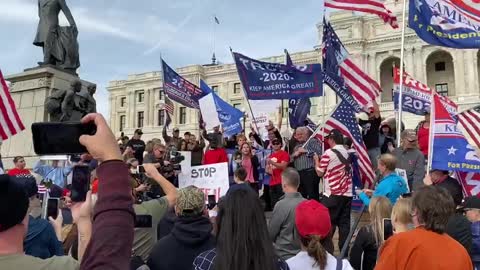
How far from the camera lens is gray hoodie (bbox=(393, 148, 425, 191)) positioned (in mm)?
6820

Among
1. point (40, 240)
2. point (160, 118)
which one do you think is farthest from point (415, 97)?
point (160, 118)

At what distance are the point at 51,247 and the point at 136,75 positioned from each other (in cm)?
6670

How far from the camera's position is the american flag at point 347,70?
9.15 meters

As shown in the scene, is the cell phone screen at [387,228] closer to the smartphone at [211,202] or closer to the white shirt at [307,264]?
the white shirt at [307,264]

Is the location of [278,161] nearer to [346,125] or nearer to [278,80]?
[346,125]

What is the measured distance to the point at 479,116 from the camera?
6.59 m

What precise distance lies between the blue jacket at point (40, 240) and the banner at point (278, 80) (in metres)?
7.20

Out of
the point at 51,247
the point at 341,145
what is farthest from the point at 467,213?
the point at 51,247

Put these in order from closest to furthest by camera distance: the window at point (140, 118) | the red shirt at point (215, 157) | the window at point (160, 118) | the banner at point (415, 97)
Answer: the red shirt at point (215, 157) → the banner at point (415, 97) → the window at point (160, 118) → the window at point (140, 118)

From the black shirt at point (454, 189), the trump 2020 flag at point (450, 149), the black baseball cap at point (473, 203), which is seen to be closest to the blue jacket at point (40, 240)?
the black baseball cap at point (473, 203)

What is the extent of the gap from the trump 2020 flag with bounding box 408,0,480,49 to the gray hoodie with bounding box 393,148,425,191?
8.66ft

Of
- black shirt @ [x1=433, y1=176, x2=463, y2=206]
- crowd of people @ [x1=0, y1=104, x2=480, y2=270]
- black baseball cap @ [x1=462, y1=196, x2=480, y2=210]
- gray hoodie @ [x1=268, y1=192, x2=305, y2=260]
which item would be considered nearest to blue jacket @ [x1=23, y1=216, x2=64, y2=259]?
crowd of people @ [x1=0, y1=104, x2=480, y2=270]

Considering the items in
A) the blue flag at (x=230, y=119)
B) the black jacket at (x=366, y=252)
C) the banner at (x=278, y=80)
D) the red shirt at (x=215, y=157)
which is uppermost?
the banner at (x=278, y=80)

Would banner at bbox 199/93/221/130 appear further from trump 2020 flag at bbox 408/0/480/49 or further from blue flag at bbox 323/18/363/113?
trump 2020 flag at bbox 408/0/480/49
